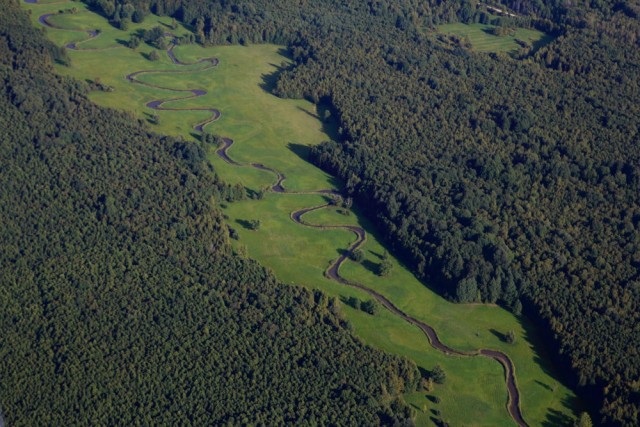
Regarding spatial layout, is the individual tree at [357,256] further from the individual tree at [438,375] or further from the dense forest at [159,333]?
the individual tree at [438,375]

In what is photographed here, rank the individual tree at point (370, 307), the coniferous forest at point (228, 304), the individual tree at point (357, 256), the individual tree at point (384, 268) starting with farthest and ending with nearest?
the individual tree at point (357, 256)
the individual tree at point (384, 268)
the individual tree at point (370, 307)
the coniferous forest at point (228, 304)

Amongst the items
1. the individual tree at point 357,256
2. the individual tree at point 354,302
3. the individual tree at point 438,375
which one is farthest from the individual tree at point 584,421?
the individual tree at point 357,256

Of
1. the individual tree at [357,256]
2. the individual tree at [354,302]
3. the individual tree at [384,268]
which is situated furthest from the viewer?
the individual tree at [357,256]

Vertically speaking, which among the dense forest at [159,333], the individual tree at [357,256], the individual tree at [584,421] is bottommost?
the dense forest at [159,333]

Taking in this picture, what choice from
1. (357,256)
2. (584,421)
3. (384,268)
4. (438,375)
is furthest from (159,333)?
(584,421)

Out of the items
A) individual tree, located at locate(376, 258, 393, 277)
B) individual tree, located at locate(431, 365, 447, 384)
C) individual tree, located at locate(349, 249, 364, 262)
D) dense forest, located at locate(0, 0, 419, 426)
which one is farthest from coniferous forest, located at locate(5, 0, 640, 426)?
individual tree, located at locate(349, 249, 364, 262)

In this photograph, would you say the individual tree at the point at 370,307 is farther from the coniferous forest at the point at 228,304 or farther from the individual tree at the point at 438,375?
the individual tree at the point at 438,375

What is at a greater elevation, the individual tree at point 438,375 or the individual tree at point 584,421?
the individual tree at point 584,421

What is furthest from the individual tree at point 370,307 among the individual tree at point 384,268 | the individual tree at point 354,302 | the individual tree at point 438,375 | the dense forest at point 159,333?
the individual tree at point 438,375

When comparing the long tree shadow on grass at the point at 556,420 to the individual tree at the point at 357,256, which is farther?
the individual tree at the point at 357,256

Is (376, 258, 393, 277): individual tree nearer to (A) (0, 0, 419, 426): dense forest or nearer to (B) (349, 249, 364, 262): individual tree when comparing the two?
(B) (349, 249, 364, 262): individual tree
